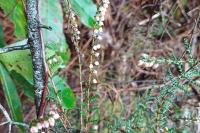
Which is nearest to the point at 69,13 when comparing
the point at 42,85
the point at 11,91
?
the point at 42,85

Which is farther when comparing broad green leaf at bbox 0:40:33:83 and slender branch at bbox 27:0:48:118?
broad green leaf at bbox 0:40:33:83

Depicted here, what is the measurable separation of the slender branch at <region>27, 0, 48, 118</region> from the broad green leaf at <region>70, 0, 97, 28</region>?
32cm

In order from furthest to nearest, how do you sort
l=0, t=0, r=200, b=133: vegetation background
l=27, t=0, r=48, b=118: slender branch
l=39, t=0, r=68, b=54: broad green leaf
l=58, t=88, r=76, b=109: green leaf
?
l=0, t=0, r=200, b=133: vegetation background
l=39, t=0, r=68, b=54: broad green leaf
l=58, t=88, r=76, b=109: green leaf
l=27, t=0, r=48, b=118: slender branch

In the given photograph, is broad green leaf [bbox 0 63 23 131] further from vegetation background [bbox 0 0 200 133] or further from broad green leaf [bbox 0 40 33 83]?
vegetation background [bbox 0 0 200 133]

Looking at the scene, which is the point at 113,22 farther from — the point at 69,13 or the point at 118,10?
the point at 69,13

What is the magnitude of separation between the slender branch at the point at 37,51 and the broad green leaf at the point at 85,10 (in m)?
0.32

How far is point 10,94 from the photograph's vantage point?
2.89ft

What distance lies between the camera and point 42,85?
2.17 ft

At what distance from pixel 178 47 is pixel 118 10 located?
0.24 meters

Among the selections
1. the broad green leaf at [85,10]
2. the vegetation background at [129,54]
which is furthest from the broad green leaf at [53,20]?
the vegetation background at [129,54]

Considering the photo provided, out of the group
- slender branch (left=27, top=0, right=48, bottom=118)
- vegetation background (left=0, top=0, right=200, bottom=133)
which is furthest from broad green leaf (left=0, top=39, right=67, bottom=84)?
vegetation background (left=0, top=0, right=200, bottom=133)

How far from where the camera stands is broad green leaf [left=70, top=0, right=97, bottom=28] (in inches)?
37.1

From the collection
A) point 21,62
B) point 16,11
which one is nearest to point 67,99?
point 21,62

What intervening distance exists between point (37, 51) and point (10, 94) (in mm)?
277
